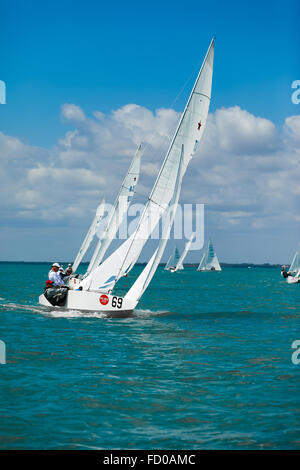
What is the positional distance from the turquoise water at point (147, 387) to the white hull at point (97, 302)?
1.40 m

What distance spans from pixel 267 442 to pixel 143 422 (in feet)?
6.56

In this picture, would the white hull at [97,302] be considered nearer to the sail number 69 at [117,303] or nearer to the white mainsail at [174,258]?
the sail number 69 at [117,303]

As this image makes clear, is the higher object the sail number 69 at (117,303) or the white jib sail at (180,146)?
the white jib sail at (180,146)

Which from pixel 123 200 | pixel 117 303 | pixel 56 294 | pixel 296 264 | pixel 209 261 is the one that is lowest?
pixel 117 303

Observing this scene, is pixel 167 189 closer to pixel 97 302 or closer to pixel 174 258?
pixel 97 302

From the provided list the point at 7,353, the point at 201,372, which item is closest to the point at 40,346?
the point at 7,353

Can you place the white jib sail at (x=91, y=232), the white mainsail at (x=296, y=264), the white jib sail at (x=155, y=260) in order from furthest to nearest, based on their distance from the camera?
the white mainsail at (x=296, y=264), the white jib sail at (x=91, y=232), the white jib sail at (x=155, y=260)

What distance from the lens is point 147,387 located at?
1060 cm

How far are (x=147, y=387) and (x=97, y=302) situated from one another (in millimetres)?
10746

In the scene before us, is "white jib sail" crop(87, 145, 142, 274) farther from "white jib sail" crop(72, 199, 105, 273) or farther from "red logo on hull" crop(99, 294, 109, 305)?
"red logo on hull" crop(99, 294, 109, 305)

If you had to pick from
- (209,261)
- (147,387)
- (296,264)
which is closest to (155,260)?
(147,387)

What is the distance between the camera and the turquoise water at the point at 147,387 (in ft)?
26.0

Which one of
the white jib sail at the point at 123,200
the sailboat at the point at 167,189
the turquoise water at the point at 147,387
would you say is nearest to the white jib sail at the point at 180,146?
the sailboat at the point at 167,189
